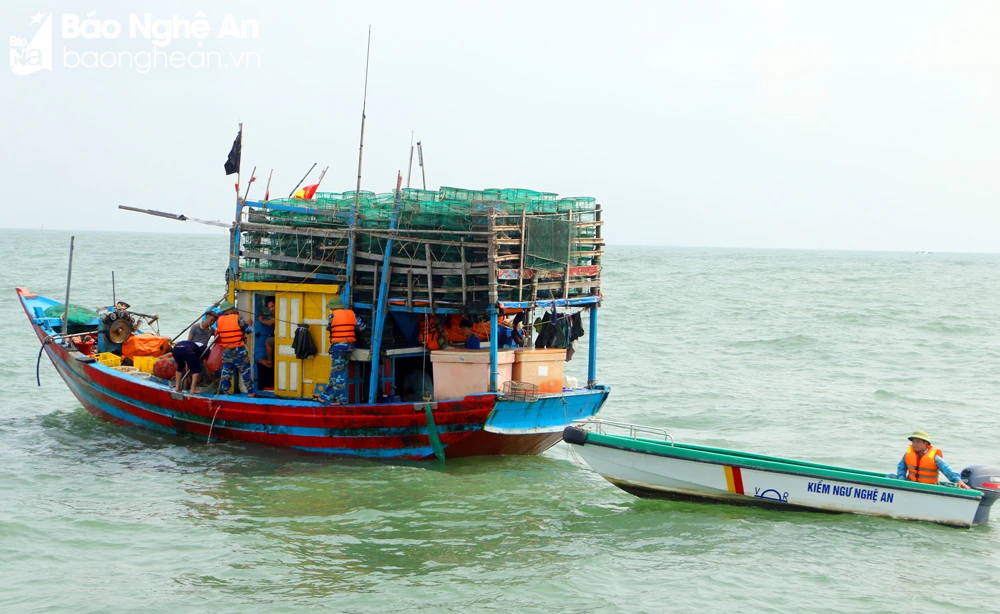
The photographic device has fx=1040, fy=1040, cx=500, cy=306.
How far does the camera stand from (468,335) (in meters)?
14.7

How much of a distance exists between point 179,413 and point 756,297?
158 ft

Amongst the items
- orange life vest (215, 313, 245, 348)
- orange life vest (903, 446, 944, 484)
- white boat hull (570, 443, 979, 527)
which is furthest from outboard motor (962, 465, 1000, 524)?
orange life vest (215, 313, 245, 348)

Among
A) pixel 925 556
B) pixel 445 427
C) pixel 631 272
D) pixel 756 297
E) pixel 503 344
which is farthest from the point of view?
pixel 631 272

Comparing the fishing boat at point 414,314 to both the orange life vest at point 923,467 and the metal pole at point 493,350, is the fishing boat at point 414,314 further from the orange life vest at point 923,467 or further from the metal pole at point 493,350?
the orange life vest at point 923,467

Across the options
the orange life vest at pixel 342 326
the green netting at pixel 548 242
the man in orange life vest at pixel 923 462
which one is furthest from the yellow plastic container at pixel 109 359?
the man in orange life vest at pixel 923 462

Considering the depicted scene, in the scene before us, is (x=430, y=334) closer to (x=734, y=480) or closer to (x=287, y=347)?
(x=287, y=347)

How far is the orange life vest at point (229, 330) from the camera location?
1498cm

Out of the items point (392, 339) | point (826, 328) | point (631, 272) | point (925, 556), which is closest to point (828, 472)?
point (925, 556)

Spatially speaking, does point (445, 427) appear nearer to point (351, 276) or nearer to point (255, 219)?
point (351, 276)

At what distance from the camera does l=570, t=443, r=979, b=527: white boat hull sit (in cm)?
1245

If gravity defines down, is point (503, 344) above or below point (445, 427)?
above

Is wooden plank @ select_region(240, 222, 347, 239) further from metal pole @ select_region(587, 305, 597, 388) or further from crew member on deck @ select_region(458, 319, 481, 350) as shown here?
metal pole @ select_region(587, 305, 597, 388)

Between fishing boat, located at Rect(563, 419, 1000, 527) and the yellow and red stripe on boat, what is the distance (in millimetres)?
12

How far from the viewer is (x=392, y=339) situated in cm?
1483
